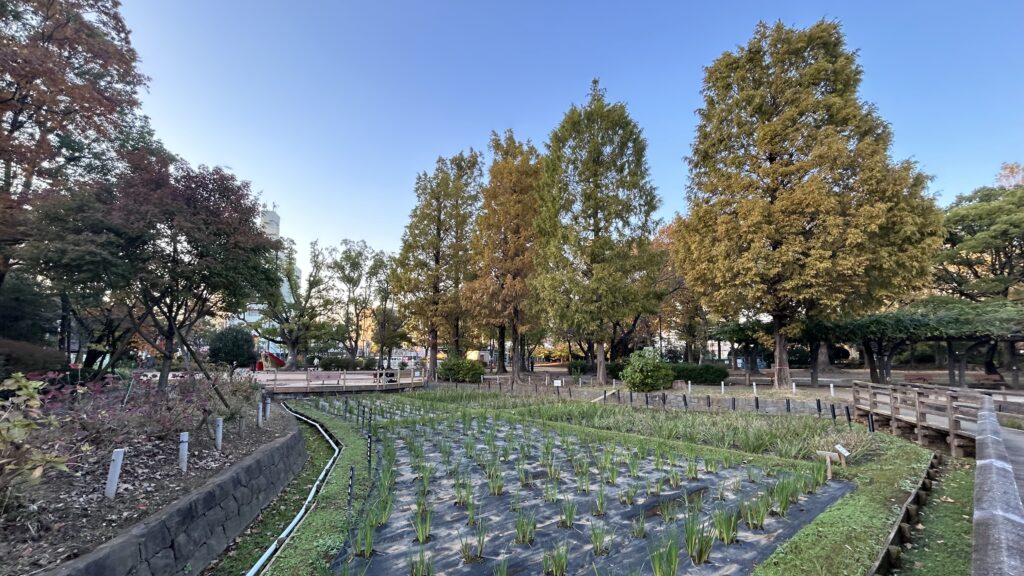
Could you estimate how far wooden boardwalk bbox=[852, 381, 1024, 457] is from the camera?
7082 mm

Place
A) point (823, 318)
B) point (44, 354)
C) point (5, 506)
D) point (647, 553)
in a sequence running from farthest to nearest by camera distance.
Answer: point (823, 318) → point (44, 354) → point (647, 553) → point (5, 506)

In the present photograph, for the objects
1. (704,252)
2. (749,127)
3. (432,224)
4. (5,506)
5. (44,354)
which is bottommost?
(5,506)

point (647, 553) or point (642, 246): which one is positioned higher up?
point (642, 246)

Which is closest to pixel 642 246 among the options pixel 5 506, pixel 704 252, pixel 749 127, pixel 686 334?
pixel 704 252

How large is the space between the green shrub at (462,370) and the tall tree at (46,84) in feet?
49.6

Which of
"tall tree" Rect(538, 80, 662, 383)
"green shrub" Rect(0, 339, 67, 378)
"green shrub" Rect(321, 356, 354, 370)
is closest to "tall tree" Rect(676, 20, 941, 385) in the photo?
"tall tree" Rect(538, 80, 662, 383)

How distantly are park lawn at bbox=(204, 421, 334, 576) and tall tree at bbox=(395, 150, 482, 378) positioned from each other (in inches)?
589

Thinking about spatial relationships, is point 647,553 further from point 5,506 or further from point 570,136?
point 570,136

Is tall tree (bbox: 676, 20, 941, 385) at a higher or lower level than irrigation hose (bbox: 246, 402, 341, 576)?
higher

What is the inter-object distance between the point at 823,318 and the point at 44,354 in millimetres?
23592

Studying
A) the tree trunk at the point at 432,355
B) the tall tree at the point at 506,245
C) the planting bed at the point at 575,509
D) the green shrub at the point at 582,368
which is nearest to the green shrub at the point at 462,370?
the tree trunk at the point at 432,355

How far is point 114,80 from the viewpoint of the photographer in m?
12.5

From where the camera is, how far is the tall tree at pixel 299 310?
26.8 metres

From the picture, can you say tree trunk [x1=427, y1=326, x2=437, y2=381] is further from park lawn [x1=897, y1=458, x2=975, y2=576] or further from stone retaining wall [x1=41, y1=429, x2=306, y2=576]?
park lawn [x1=897, y1=458, x2=975, y2=576]
